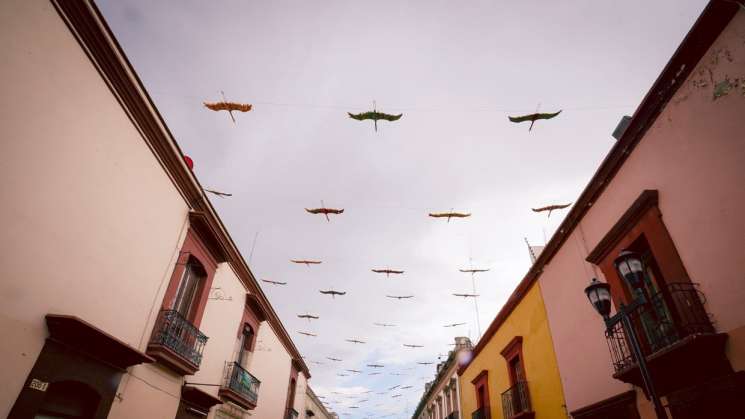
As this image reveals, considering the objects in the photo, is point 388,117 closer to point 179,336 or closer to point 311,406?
point 179,336

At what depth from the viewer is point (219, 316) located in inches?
416

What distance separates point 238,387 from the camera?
37.5 ft

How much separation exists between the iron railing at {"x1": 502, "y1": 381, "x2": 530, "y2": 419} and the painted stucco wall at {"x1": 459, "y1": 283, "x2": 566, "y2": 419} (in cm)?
16

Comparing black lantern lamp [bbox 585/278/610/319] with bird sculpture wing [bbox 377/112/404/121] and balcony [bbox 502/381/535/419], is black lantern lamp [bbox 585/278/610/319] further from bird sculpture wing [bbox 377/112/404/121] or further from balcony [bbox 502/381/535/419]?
balcony [bbox 502/381/535/419]

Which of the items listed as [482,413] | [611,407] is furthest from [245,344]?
[611,407]

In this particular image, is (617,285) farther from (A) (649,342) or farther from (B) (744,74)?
(B) (744,74)

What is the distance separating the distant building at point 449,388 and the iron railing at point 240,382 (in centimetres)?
941

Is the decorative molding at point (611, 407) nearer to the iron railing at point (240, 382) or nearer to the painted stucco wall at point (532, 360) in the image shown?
the painted stucco wall at point (532, 360)

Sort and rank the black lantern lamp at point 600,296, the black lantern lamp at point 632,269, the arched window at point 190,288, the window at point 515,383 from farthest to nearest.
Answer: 1. the window at point 515,383
2. the arched window at point 190,288
3. the black lantern lamp at point 600,296
4. the black lantern lamp at point 632,269

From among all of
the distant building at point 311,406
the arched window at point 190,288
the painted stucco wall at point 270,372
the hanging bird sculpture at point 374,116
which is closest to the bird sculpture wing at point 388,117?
the hanging bird sculpture at point 374,116

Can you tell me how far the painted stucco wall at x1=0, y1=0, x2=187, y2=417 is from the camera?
4.58 meters

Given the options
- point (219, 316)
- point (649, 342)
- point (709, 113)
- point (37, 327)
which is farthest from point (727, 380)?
point (219, 316)

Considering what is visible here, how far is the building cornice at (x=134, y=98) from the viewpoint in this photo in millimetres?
5477

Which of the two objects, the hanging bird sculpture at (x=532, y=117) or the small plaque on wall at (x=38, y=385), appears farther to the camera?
the hanging bird sculpture at (x=532, y=117)
